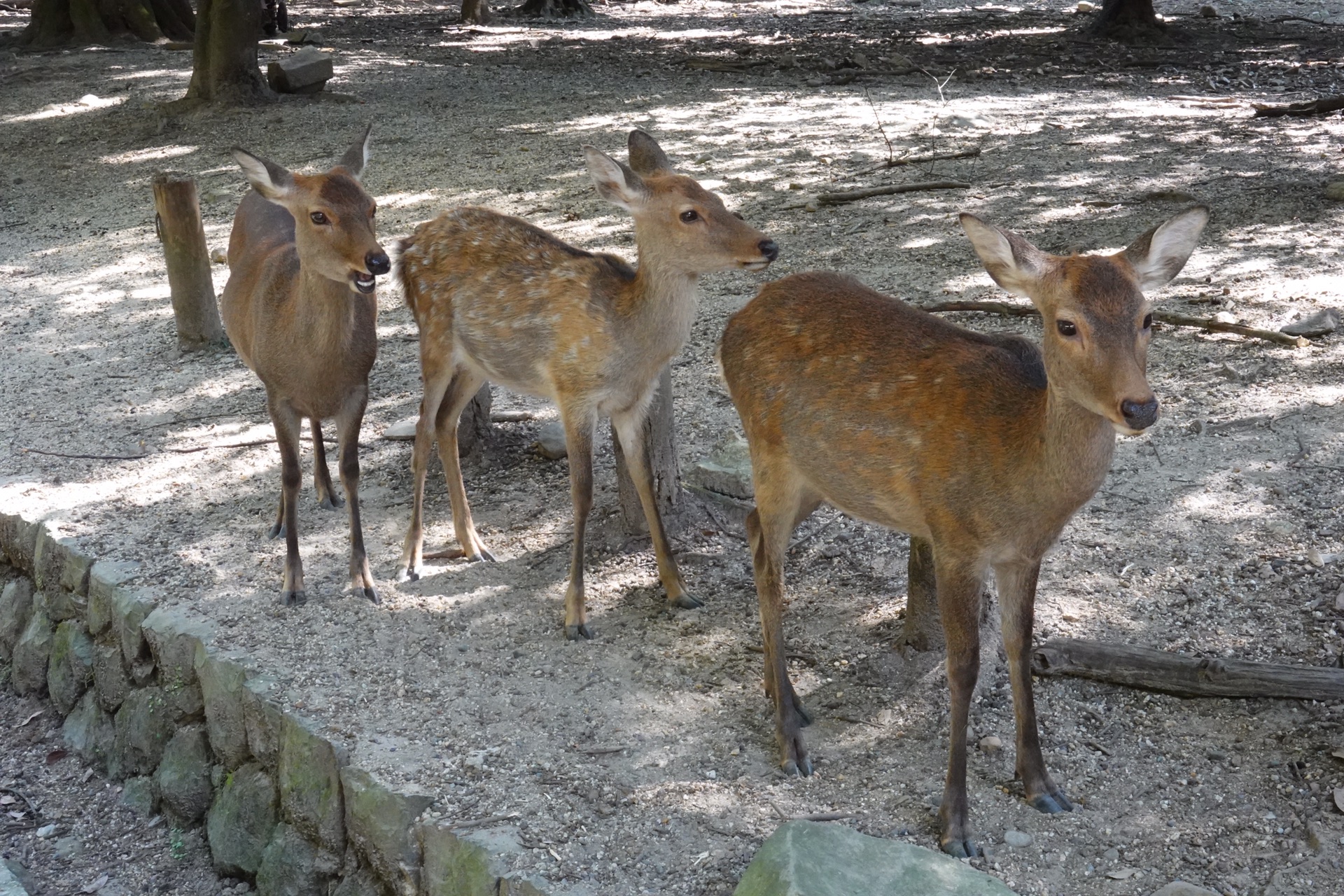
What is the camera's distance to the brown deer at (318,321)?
15.2 ft

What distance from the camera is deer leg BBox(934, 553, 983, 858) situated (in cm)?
342

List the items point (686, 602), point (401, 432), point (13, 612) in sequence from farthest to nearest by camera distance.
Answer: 1. point (401, 432)
2. point (13, 612)
3. point (686, 602)

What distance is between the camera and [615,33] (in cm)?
1817

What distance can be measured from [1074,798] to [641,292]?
90.9 inches

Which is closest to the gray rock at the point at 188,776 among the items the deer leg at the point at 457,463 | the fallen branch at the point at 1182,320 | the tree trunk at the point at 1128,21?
the deer leg at the point at 457,463

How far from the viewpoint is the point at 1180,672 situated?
390 centimetres

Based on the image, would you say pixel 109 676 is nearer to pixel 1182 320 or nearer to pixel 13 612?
pixel 13 612

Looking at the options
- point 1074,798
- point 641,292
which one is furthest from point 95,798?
point 1074,798

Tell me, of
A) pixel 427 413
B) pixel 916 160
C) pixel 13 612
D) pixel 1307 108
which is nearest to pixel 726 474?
pixel 427 413

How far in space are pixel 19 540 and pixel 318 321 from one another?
2.06m

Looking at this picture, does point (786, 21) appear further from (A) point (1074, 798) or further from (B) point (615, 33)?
(A) point (1074, 798)

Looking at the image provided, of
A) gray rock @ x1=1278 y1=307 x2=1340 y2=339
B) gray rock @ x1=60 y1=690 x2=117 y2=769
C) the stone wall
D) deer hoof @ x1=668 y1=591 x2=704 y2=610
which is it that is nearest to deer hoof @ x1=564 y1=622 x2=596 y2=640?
deer hoof @ x1=668 y1=591 x2=704 y2=610

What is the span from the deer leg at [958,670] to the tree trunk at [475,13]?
1771 cm

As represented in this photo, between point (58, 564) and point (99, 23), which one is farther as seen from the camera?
point (99, 23)
